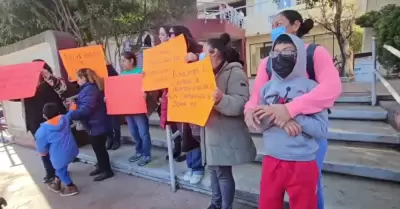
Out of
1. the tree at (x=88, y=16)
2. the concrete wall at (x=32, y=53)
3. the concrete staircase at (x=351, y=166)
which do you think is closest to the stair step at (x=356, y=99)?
the concrete staircase at (x=351, y=166)

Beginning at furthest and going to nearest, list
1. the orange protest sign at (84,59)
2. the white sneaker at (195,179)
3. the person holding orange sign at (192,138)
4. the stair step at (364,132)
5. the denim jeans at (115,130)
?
the denim jeans at (115,130), the orange protest sign at (84,59), the white sneaker at (195,179), the stair step at (364,132), the person holding orange sign at (192,138)

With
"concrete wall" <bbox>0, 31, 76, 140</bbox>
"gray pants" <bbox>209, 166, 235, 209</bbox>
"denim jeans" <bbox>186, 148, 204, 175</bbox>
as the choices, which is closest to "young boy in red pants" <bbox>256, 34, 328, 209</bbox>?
"gray pants" <bbox>209, 166, 235, 209</bbox>

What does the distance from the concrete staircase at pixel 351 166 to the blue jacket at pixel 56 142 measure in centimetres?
82

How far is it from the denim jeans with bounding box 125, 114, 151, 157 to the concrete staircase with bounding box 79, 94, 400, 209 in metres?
0.21

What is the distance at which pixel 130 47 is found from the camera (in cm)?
668

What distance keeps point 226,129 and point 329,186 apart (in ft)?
3.65

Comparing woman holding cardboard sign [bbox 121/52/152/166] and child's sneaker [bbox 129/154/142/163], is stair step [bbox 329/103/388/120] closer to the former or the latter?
woman holding cardboard sign [bbox 121/52/152/166]

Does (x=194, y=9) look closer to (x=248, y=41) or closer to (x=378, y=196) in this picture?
(x=378, y=196)

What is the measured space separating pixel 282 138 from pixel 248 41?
14.9m

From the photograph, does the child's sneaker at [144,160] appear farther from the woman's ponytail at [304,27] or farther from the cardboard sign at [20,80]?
the woman's ponytail at [304,27]

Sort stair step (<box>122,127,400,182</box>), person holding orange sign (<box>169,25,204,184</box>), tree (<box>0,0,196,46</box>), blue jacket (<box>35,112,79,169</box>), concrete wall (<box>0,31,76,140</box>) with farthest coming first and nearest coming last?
tree (<box>0,0,196,46</box>)
concrete wall (<box>0,31,76,140</box>)
blue jacket (<box>35,112,79,169</box>)
person holding orange sign (<box>169,25,204,184</box>)
stair step (<box>122,127,400,182</box>)

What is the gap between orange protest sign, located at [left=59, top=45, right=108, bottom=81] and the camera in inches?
147

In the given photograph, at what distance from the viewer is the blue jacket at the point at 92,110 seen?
361 cm

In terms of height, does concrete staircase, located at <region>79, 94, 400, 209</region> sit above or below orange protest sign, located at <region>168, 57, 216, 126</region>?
below
